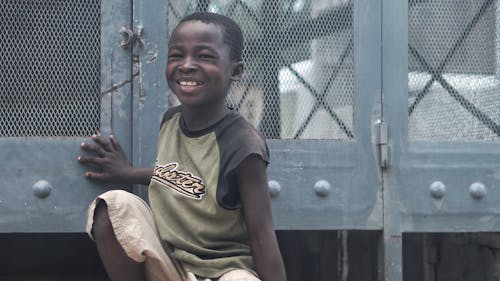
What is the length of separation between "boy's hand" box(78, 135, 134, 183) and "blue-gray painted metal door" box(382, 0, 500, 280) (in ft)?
2.98

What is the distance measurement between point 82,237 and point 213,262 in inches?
58.4

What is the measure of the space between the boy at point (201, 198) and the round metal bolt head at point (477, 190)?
966 millimetres

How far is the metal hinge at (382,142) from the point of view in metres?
2.84

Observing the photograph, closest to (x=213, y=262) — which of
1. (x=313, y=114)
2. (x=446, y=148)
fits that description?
(x=313, y=114)

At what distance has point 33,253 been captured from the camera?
356cm

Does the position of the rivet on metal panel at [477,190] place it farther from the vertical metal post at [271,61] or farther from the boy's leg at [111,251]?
the boy's leg at [111,251]

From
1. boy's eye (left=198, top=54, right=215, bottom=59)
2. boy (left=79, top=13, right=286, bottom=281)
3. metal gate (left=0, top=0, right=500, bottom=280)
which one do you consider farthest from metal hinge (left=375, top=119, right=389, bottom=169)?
boy's eye (left=198, top=54, right=215, bottom=59)

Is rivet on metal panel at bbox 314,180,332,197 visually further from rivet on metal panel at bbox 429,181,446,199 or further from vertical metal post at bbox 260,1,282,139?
rivet on metal panel at bbox 429,181,446,199

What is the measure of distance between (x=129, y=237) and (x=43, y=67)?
2.72 feet

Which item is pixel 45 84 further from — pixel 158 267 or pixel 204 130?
pixel 158 267

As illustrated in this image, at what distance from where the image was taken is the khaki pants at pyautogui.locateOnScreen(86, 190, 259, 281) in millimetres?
2154

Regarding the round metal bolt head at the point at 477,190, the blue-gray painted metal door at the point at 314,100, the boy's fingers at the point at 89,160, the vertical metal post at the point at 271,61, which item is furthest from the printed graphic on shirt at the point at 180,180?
the round metal bolt head at the point at 477,190

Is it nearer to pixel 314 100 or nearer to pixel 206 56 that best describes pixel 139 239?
pixel 206 56

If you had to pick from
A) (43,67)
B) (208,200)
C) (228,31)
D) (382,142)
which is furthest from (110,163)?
(382,142)
